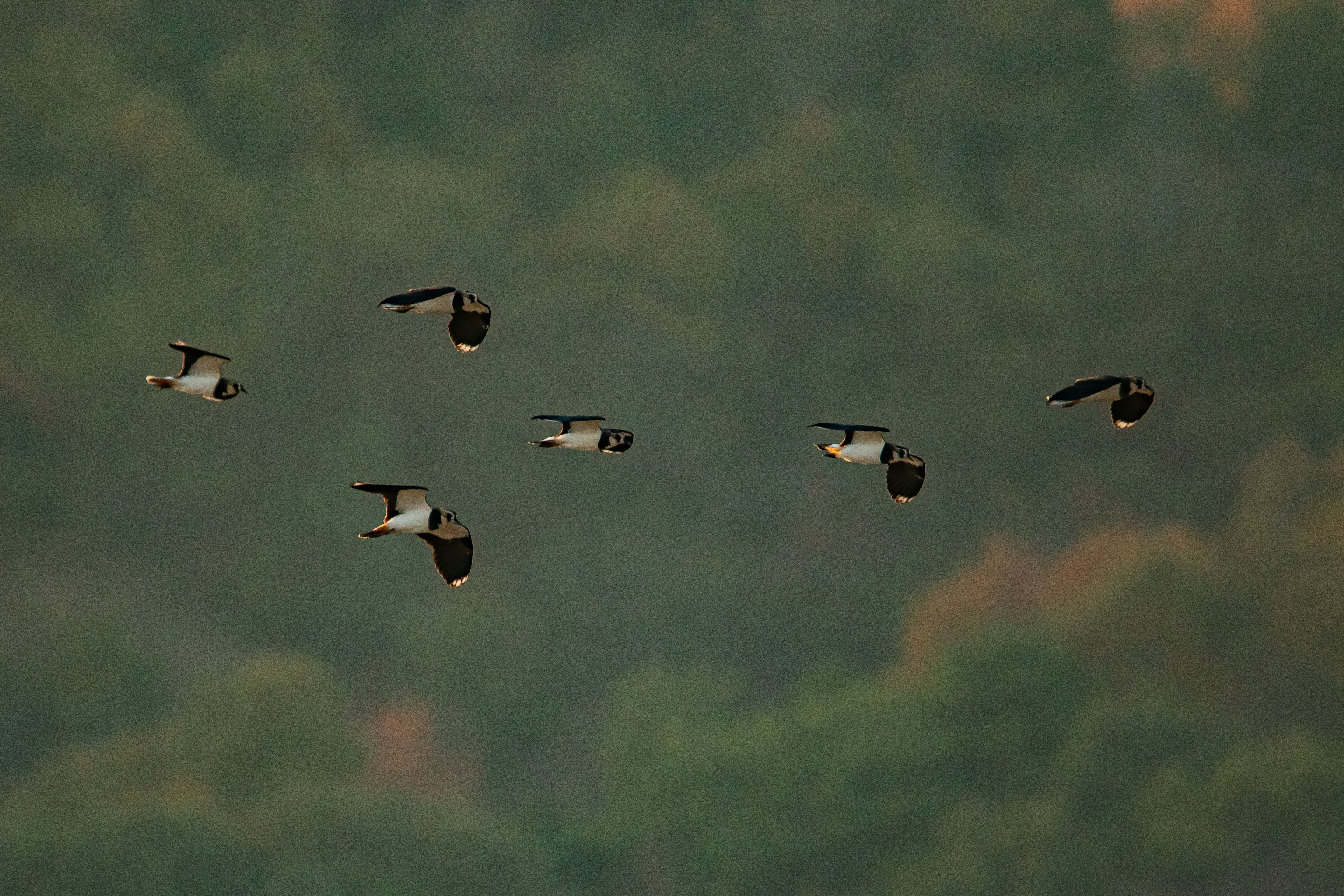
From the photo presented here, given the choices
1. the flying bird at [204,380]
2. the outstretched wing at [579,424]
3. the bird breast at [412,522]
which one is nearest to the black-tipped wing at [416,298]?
the outstretched wing at [579,424]

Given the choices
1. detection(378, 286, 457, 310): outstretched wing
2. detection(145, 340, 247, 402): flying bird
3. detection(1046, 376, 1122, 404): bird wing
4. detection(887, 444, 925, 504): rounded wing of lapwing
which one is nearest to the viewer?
detection(1046, 376, 1122, 404): bird wing

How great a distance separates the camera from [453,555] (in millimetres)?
20078

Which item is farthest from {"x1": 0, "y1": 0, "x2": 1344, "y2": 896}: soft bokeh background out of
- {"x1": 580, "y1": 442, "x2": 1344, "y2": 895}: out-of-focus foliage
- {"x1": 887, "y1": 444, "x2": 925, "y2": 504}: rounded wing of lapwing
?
{"x1": 887, "y1": 444, "x2": 925, "y2": 504}: rounded wing of lapwing

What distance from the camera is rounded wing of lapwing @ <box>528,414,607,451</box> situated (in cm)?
1988

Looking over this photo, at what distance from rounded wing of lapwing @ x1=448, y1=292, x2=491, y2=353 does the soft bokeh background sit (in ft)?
157

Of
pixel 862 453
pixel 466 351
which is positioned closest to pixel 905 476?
pixel 862 453

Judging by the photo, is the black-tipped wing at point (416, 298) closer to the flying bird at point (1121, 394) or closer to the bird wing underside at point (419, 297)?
the bird wing underside at point (419, 297)

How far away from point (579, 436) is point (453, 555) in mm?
1651

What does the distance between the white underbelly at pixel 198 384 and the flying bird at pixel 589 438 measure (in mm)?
3002

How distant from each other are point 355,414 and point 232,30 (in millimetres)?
24706

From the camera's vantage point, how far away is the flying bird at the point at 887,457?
20.6 metres

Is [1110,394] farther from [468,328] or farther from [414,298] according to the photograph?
[414,298]

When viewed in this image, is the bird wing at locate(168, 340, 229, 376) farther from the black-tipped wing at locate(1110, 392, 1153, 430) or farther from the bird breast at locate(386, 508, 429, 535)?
the black-tipped wing at locate(1110, 392, 1153, 430)

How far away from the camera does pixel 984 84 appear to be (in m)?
96.9
